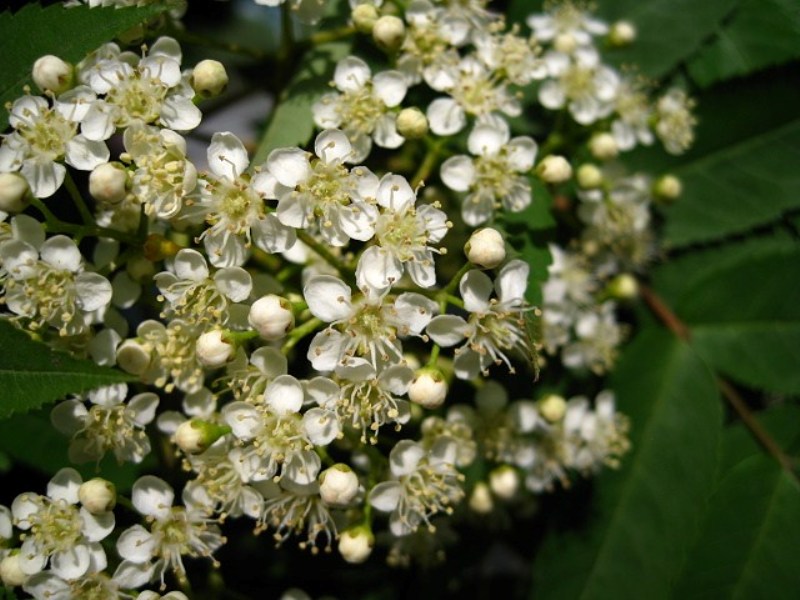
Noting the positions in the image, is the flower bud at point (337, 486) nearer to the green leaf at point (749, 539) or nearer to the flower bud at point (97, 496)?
the flower bud at point (97, 496)

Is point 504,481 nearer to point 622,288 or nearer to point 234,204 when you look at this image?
point 622,288

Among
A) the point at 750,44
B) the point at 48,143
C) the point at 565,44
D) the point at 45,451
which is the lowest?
the point at 45,451

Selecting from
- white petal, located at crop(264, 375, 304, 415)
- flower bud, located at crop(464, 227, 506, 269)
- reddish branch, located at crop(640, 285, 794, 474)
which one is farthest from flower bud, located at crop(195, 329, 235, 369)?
reddish branch, located at crop(640, 285, 794, 474)

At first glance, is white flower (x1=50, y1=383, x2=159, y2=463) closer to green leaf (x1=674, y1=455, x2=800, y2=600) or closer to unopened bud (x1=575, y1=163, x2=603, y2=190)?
unopened bud (x1=575, y1=163, x2=603, y2=190)

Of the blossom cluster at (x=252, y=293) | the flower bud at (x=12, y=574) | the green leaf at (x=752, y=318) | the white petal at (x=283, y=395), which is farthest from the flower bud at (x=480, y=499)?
the flower bud at (x=12, y=574)

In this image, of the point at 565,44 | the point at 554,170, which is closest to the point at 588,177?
the point at 554,170

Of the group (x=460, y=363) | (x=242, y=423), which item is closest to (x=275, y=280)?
(x=242, y=423)

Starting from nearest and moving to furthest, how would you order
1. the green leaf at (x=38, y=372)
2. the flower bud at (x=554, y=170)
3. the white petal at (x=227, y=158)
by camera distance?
the green leaf at (x=38, y=372), the white petal at (x=227, y=158), the flower bud at (x=554, y=170)

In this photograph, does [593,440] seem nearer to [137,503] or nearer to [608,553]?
[608,553]

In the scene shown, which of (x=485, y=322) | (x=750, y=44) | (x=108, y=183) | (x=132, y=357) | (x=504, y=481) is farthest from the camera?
(x=750, y=44)
